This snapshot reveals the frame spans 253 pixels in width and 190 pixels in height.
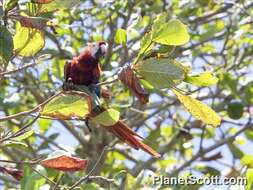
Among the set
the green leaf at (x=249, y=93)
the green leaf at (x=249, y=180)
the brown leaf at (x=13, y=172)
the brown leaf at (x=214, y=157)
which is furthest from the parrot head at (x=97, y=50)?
the brown leaf at (x=214, y=157)

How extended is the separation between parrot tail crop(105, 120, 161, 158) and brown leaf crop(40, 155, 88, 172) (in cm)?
7

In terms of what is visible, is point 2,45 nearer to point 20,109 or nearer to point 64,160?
point 64,160

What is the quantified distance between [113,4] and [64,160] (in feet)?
3.59

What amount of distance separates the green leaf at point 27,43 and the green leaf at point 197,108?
0.79ft

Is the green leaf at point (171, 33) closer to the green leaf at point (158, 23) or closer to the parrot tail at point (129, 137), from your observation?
the green leaf at point (158, 23)

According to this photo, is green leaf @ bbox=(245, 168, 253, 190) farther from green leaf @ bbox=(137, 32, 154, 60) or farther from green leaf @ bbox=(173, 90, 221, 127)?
green leaf @ bbox=(137, 32, 154, 60)

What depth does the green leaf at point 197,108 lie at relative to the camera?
1.04 meters

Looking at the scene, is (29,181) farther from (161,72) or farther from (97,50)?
(161,72)

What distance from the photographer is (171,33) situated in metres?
1.01

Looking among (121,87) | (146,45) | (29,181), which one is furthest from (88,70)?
(121,87)

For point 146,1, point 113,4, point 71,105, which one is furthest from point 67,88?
point 146,1

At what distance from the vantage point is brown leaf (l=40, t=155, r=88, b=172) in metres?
1.06

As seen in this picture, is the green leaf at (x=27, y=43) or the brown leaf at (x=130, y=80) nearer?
the brown leaf at (x=130, y=80)

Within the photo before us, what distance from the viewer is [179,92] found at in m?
1.04
